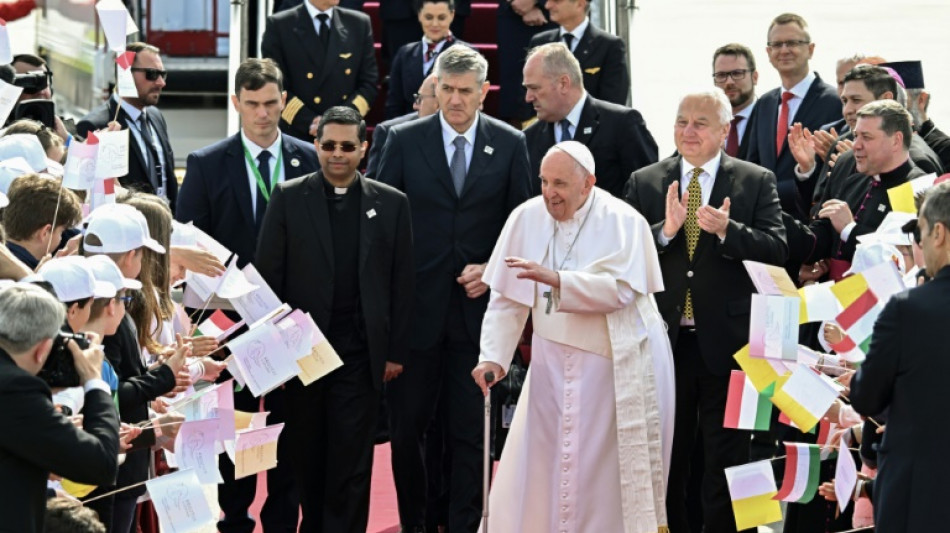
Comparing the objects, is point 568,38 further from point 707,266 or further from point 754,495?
point 754,495

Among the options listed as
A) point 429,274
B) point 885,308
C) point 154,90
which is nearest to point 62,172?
point 429,274

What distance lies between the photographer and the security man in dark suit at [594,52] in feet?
34.9

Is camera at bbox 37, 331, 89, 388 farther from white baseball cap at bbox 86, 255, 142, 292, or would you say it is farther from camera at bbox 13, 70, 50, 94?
camera at bbox 13, 70, 50, 94

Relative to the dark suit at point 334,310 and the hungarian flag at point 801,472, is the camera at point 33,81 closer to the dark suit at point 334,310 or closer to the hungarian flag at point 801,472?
the dark suit at point 334,310

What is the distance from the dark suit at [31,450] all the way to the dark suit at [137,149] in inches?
193

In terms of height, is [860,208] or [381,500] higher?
[860,208]

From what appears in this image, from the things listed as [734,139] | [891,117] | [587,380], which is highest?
[891,117]

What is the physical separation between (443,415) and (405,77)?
129 inches

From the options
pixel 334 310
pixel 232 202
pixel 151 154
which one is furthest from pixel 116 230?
pixel 151 154

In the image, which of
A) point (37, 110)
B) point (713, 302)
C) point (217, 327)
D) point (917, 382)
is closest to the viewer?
point (917, 382)

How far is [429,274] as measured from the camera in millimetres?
8672

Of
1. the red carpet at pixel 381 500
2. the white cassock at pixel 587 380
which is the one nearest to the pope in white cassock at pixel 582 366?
the white cassock at pixel 587 380

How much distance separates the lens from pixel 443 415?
8.68 meters

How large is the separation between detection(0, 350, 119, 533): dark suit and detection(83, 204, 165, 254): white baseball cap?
137cm
